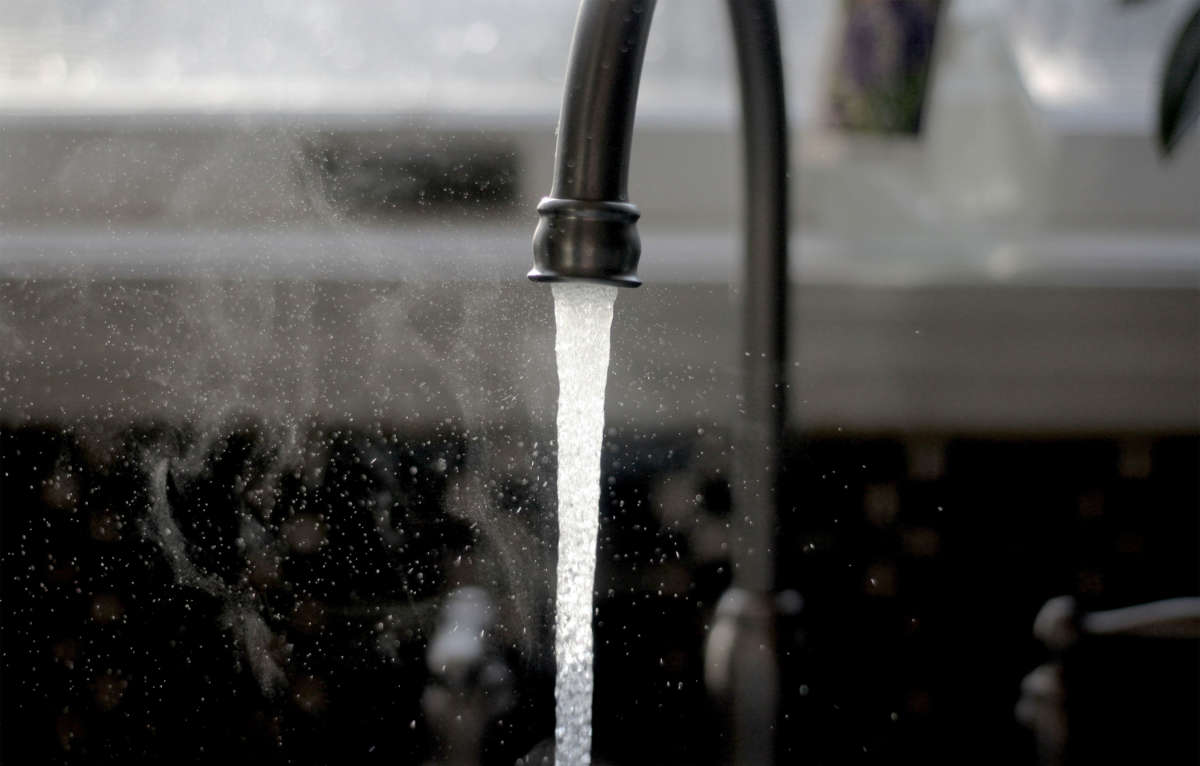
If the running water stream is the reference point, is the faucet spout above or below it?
above

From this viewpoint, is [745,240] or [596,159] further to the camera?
[745,240]

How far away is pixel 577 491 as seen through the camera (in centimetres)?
31

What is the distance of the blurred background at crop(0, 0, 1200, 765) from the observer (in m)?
0.30

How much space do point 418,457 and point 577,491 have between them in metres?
0.05

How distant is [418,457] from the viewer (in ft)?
1.01

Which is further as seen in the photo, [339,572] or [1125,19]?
[1125,19]

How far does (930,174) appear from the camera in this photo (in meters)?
0.71

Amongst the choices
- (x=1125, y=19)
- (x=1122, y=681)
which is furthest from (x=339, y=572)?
(x=1125, y=19)

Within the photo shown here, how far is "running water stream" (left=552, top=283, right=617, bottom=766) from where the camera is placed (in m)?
0.27

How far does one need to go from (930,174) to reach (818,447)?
0.27 m

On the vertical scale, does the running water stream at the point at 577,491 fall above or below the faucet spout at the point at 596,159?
below

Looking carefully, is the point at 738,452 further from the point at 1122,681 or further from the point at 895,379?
the point at 895,379

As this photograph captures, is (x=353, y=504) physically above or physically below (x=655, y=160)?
below

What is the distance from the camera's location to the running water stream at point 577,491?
10.7 inches
